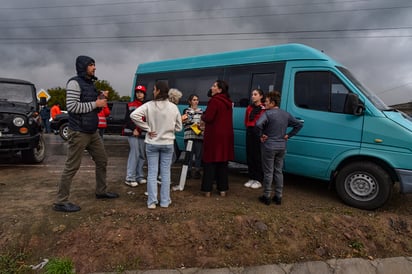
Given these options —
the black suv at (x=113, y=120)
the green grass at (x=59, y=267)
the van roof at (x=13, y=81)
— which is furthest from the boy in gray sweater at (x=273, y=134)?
the black suv at (x=113, y=120)

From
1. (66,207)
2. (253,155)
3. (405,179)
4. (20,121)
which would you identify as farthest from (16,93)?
(405,179)

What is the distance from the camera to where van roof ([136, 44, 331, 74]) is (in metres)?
5.04

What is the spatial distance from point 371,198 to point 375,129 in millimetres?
1063

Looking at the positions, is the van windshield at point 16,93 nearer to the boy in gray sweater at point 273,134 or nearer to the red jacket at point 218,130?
the red jacket at point 218,130

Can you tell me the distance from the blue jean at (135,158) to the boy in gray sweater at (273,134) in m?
2.18

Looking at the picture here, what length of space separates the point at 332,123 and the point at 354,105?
453 millimetres

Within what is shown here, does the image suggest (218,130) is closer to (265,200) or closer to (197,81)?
(265,200)

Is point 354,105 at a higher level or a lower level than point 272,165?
higher

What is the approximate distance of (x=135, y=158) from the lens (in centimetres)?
511

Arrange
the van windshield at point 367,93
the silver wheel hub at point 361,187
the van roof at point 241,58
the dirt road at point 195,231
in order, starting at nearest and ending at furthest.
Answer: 1. the dirt road at point 195,231
2. the silver wheel hub at point 361,187
3. the van windshield at point 367,93
4. the van roof at point 241,58

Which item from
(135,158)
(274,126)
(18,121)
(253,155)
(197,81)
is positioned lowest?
(135,158)

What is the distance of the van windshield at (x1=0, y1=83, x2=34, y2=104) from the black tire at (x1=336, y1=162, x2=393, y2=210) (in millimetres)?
7890

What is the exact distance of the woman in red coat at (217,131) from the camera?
4.34 m

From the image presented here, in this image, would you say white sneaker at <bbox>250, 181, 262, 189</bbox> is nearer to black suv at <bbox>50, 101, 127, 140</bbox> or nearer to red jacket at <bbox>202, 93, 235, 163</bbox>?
red jacket at <bbox>202, 93, 235, 163</bbox>
